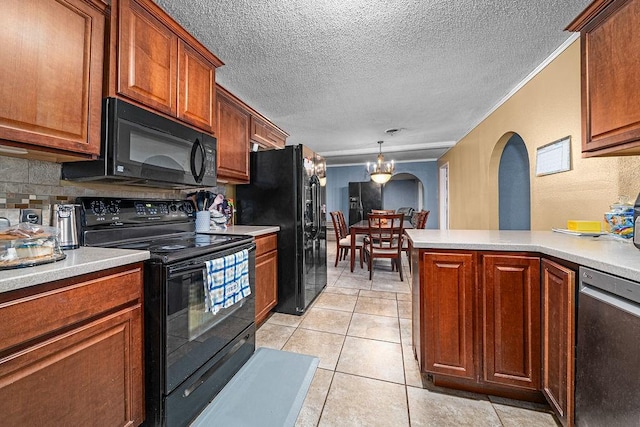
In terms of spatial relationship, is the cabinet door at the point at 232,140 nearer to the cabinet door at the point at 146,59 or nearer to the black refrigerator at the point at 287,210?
the black refrigerator at the point at 287,210

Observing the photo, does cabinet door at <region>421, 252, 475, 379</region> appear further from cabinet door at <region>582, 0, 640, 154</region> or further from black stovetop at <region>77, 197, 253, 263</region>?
black stovetop at <region>77, 197, 253, 263</region>

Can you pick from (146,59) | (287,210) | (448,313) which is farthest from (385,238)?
(146,59)

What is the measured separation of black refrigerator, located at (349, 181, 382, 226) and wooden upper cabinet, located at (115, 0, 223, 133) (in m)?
5.52

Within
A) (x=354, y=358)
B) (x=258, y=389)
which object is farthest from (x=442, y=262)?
(x=258, y=389)

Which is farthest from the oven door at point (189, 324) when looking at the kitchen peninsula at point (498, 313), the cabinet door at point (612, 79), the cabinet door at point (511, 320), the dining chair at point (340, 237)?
the dining chair at point (340, 237)

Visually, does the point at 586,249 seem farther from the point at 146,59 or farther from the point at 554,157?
the point at 146,59

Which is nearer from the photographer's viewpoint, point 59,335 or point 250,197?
point 59,335

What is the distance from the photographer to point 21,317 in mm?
791

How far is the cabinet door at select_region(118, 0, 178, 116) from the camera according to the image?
4.35ft

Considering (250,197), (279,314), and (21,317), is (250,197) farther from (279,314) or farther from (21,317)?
(21,317)

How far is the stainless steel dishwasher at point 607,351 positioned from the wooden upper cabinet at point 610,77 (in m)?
0.77

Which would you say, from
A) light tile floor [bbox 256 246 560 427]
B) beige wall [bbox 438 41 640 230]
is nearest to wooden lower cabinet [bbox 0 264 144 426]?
light tile floor [bbox 256 246 560 427]

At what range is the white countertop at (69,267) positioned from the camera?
0.78 metres

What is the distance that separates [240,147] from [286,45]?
101 cm
